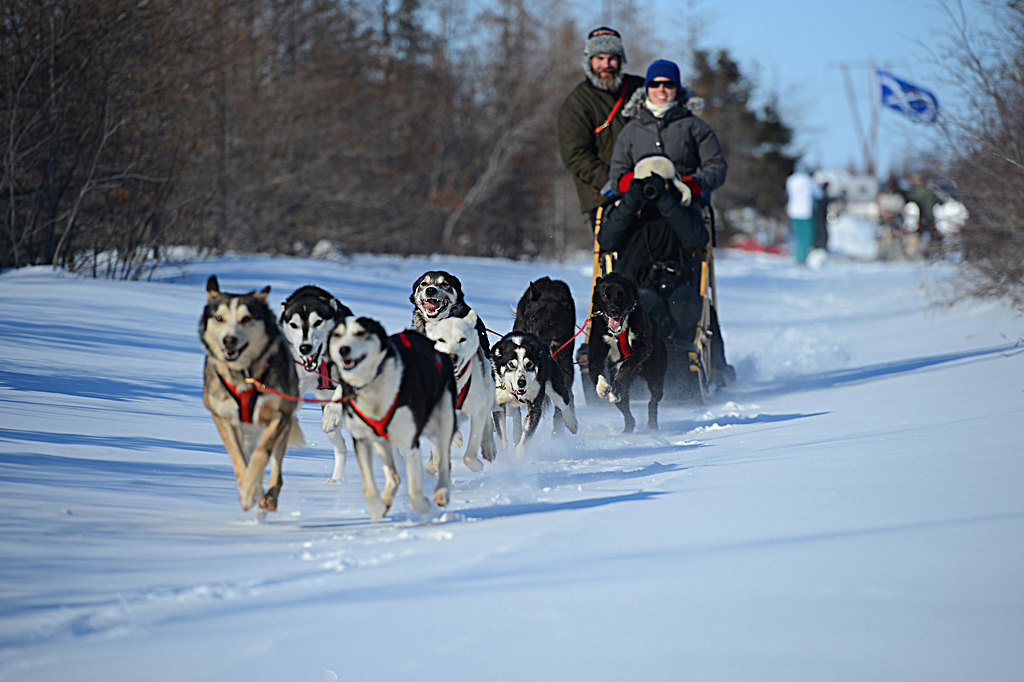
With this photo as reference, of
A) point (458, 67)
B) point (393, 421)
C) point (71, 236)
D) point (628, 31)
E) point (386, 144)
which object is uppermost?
point (628, 31)

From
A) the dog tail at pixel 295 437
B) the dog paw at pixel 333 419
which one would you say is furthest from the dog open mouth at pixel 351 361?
the dog paw at pixel 333 419

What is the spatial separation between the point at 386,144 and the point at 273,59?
3918 mm

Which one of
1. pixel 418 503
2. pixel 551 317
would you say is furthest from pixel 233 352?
pixel 551 317

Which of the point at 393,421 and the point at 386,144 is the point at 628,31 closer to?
the point at 386,144

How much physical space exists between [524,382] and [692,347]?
1.90 metres

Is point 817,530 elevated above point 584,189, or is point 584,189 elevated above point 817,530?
point 584,189

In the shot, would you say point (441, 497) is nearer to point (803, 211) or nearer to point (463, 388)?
point (463, 388)

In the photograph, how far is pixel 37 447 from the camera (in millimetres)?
4383

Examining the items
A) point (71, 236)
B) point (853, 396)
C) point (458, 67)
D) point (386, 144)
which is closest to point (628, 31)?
point (458, 67)

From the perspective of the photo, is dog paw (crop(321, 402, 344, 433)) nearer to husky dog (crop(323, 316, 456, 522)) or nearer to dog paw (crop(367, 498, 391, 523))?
husky dog (crop(323, 316, 456, 522))

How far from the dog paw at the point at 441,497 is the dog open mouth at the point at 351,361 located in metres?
0.62

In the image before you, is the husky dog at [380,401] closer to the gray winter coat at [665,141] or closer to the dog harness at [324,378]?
the dog harness at [324,378]

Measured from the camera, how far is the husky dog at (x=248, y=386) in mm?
3826

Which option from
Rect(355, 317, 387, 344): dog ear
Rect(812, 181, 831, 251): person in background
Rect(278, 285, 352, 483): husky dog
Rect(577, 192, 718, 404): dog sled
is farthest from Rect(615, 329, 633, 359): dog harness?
Rect(812, 181, 831, 251): person in background
